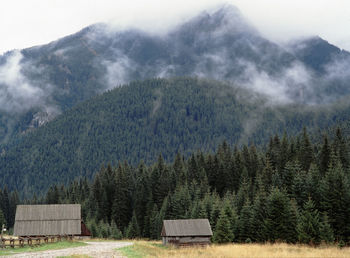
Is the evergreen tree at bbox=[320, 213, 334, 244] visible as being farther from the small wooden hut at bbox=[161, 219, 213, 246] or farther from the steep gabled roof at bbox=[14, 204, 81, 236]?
the steep gabled roof at bbox=[14, 204, 81, 236]

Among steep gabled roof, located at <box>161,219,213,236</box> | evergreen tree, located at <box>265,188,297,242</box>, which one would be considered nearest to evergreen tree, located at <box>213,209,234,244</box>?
steep gabled roof, located at <box>161,219,213,236</box>

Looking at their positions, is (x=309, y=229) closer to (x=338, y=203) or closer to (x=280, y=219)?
(x=280, y=219)

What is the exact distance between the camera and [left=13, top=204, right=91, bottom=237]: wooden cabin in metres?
67.2

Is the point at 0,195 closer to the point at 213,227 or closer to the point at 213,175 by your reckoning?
the point at 213,175

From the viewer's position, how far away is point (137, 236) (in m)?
100

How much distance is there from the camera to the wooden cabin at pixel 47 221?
220 feet

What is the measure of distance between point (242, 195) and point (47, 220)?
33232 millimetres

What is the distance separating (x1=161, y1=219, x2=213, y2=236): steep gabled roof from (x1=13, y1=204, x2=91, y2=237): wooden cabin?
16276 millimetres

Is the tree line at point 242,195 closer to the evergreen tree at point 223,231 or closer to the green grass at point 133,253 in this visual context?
the evergreen tree at point 223,231

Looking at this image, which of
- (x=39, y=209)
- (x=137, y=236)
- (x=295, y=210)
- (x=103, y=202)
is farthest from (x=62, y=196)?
(x=295, y=210)

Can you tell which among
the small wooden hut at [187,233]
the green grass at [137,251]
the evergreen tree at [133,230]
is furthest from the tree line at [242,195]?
the green grass at [137,251]

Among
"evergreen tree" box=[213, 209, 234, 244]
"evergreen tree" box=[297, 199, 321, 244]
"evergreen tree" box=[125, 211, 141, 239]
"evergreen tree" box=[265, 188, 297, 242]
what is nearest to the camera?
"evergreen tree" box=[297, 199, 321, 244]

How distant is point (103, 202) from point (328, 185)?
70.8 meters

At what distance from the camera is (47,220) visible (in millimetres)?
68812
